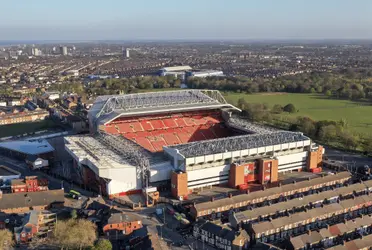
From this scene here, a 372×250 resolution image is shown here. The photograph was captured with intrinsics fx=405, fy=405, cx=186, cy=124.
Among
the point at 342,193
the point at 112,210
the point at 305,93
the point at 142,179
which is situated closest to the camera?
the point at 112,210

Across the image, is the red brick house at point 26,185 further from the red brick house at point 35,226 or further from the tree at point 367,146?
the tree at point 367,146

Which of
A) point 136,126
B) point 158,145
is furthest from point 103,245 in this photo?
point 136,126

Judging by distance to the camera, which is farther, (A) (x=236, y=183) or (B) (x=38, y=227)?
(A) (x=236, y=183)

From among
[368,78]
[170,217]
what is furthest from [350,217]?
[368,78]

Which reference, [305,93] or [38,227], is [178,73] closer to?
[305,93]

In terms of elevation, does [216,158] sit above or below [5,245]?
above

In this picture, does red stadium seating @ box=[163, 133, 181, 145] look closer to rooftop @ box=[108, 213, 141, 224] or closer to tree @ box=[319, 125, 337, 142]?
rooftop @ box=[108, 213, 141, 224]

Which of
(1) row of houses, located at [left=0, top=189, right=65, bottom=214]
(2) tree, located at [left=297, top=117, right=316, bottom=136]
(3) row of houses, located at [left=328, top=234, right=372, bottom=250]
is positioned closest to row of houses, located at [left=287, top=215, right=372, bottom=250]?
(3) row of houses, located at [left=328, top=234, right=372, bottom=250]

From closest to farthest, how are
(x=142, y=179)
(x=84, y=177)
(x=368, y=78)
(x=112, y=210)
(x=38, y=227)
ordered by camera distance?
(x=38, y=227)
(x=112, y=210)
(x=142, y=179)
(x=84, y=177)
(x=368, y=78)
